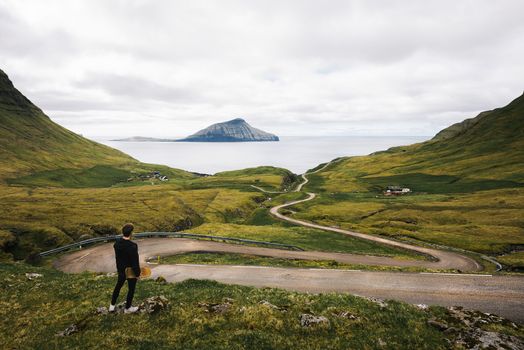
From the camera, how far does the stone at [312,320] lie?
566 inches

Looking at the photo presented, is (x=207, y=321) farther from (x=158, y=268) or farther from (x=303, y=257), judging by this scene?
(x=303, y=257)

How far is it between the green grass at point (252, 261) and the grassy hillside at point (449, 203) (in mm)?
25547

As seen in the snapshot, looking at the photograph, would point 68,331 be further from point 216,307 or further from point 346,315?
point 346,315

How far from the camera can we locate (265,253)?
125 ft

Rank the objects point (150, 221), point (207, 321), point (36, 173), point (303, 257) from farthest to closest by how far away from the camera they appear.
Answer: point (36, 173) → point (150, 221) → point (303, 257) → point (207, 321)

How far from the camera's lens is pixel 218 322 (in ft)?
47.9

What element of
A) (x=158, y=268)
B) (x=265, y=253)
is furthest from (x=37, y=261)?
(x=265, y=253)

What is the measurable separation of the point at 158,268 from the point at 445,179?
16150 centimetres

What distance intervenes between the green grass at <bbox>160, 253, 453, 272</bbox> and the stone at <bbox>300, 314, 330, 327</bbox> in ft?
48.1

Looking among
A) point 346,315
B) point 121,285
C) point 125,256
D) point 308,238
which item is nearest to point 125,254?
point 125,256

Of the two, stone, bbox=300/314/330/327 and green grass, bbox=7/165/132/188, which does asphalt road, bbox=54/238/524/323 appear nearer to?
stone, bbox=300/314/330/327

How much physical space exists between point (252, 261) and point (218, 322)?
58.8ft

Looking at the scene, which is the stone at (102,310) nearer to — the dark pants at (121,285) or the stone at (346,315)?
the dark pants at (121,285)

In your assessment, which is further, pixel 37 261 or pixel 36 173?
pixel 36 173
